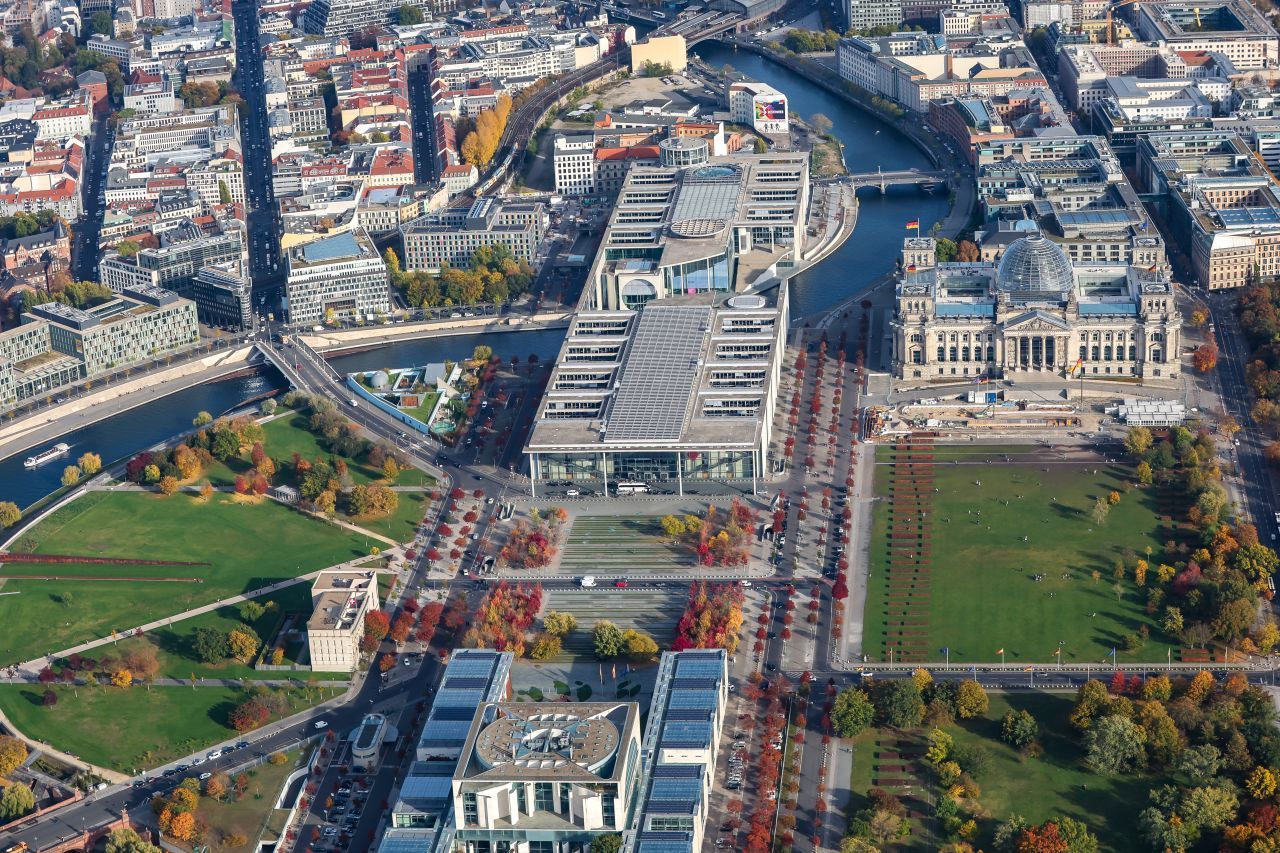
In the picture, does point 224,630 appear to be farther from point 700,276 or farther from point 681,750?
point 700,276

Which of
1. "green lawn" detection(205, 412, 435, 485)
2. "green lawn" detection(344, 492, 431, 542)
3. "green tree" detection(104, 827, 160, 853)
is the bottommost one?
"green tree" detection(104, 827, 160, 853)

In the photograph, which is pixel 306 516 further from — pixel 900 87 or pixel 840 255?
pixel 900 87

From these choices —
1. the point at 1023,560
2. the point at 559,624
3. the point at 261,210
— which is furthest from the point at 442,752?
the point at 261,210

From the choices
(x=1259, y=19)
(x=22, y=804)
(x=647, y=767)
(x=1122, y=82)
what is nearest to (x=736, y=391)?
(x=647, y=767)

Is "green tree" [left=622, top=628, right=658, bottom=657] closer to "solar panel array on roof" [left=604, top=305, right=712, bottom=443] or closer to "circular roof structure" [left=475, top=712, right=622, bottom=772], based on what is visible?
"circular roof structure" [left=475, top=712, right=622, bottom=772]

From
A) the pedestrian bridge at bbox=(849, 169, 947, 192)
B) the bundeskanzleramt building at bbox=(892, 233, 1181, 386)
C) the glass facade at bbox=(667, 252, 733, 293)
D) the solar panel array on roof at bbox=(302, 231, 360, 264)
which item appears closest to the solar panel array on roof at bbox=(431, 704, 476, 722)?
the bundeskanzleramt building at bbox=(892, 233, 1181, 386)

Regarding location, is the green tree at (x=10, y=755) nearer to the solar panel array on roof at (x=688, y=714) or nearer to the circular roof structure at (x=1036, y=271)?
the solar panel array on roof at (x=688, y=714)
